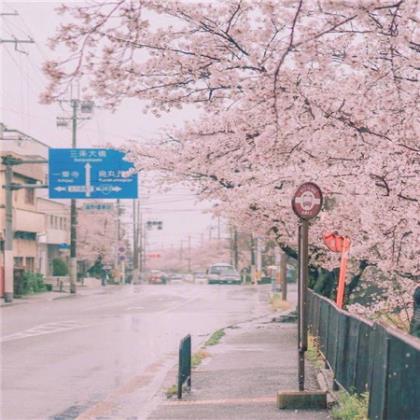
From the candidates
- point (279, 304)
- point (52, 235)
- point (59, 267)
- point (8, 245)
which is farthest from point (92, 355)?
point (59, 267)

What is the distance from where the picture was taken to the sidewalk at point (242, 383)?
9516 mm

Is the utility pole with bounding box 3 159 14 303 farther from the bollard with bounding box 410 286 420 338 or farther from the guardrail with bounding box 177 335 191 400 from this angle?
the bollard with bounding box 410 286 420 338

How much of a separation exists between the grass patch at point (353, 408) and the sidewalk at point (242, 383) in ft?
1.29

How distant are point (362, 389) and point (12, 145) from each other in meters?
48.9

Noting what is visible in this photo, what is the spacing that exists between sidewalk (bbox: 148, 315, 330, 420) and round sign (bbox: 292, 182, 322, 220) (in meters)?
Answer: 2.26

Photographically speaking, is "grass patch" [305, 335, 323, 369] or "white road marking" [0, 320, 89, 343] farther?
"white road marking" [0, 320, 89, 343]

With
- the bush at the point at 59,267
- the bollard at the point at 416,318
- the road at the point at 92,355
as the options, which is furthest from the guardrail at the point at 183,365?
the bush at the point at 59,267

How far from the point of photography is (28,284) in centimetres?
4838

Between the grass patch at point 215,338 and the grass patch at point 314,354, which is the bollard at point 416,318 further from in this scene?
the grass patch at point 215,338

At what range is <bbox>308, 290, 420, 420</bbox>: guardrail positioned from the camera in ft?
17.9

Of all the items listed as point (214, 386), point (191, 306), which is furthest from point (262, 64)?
point (191, 306)

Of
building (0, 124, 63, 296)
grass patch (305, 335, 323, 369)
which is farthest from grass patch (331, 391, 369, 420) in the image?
building (0, 124, 63, 296)

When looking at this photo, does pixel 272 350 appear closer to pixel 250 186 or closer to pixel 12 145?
pixel 250 186

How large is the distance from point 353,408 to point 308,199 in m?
2.92
